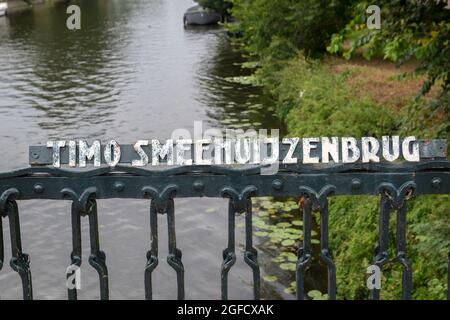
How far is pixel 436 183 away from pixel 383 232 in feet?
1.19

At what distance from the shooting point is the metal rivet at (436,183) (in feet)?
9.84

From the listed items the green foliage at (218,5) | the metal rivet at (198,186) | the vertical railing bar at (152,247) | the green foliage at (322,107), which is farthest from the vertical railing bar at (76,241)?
the green foliage at (218,5)

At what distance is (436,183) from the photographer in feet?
9.86

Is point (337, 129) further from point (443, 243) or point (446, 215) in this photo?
point (443, 243)

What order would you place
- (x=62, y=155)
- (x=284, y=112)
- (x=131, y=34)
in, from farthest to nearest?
(x=131, y=34)
(x=284, y=112)
(x=62, y=155)

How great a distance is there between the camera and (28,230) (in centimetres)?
1395

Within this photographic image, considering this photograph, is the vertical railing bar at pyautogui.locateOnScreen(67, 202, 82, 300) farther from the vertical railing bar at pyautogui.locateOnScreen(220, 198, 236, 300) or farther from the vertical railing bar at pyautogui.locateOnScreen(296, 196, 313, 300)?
the vertical railing bar at pyautogui.locateOnScreen(296, 196, 313, 300)

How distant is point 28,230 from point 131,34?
124ft

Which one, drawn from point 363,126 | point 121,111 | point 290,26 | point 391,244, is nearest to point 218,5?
point 290,26

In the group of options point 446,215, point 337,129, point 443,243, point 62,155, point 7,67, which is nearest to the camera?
point 62,155

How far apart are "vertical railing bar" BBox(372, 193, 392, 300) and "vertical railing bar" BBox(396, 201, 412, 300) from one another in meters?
0.06

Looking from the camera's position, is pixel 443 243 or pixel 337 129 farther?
pixel 337 129

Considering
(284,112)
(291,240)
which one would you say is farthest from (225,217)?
(284,112)

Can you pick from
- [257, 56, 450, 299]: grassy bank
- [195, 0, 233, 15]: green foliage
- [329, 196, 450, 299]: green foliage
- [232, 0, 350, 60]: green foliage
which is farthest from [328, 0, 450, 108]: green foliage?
[195, 0, 233, 15]: green foliage
